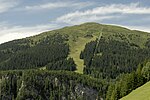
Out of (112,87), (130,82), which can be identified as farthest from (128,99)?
(112,87)

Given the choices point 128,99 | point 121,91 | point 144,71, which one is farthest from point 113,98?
point 128,99

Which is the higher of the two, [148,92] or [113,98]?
[148,92]

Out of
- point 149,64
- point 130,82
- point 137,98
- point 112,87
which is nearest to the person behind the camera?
point 137,98

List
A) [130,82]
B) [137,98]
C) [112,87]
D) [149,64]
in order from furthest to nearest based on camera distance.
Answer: [112,87] → [149,64] → [130,82] → [137,98]

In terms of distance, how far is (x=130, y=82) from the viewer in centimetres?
11012

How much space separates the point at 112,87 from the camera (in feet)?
431

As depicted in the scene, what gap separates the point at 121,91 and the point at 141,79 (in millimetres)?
6950

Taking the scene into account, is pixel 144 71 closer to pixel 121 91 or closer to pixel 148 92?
pixel 121 91

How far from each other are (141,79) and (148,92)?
31.8 meters

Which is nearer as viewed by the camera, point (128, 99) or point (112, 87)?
point (128, 99)

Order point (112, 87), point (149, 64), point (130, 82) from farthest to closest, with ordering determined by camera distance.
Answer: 1. point (112, 87)
2. point (149, 64)
3. point (130, 82)

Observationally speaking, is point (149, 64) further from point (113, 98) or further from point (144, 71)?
point (113, 98)

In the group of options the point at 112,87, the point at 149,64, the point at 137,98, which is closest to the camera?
the point at 137,98

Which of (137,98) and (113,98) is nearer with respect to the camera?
(137,98)
